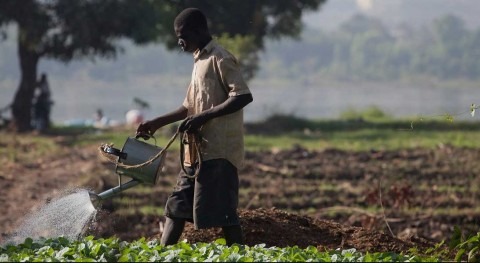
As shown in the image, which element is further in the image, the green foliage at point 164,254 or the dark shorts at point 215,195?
the dark shorts at point 215,195

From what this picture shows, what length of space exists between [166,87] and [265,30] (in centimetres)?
10435

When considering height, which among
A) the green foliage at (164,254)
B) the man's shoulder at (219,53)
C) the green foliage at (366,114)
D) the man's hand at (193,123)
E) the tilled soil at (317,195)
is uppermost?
the man's shoulder at (219,53)

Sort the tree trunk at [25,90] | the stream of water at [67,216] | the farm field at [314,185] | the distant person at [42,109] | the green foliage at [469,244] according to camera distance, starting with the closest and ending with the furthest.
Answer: the green foliage at [469,244] → the stream of water at [67,216] → the farm field at [314,185] → the tree trunk at [25,90] → the distant person at [42,109]

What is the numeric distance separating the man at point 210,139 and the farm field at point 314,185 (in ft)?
2.55

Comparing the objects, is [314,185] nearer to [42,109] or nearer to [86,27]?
[86,27]

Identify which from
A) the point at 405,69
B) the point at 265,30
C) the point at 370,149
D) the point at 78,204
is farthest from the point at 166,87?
the point at 78,204

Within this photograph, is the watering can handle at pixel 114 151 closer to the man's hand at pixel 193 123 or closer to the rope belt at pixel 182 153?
the rope belt at pixel 182 153

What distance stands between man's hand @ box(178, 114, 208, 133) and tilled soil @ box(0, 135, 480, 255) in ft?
4.31

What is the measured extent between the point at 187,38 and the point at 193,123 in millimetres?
553

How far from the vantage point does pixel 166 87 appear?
135375 millimetres

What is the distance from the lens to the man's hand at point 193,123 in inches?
294

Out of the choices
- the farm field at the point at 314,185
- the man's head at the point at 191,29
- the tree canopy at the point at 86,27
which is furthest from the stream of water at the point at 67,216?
the tree canopy at the point at 86,27

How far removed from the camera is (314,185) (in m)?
16.0

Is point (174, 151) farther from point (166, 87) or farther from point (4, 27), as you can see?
point (166, 87)
